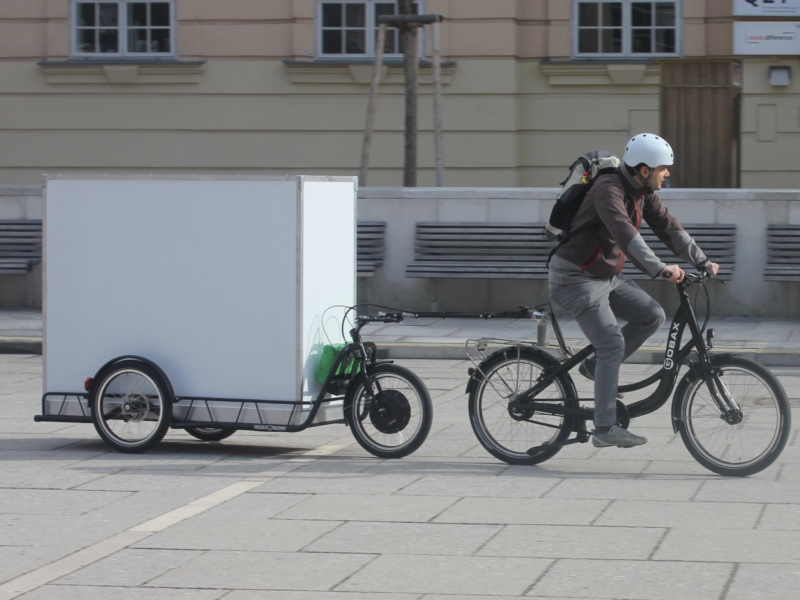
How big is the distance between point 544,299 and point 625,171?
7.42m

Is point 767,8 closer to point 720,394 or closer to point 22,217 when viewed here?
point 22,217

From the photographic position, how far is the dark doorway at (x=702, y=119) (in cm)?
1773

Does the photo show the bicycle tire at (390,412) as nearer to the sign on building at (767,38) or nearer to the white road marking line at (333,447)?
the white road marking line at (333,447)

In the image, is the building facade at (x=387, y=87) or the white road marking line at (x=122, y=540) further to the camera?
the building facade at (x=387, y=87)

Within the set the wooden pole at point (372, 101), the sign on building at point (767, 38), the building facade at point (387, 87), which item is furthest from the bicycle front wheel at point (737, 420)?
the sign on building at point (767, 38)

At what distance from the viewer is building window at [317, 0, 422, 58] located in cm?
1847

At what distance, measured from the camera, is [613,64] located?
59.2 feet

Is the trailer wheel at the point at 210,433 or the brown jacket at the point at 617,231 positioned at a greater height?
the brown jacket at the point at 617,231

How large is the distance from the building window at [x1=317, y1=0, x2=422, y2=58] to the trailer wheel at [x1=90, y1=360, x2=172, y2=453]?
38.6ft

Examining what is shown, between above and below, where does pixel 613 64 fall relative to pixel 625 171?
above

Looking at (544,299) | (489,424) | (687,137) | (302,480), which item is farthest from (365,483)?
(687,137)

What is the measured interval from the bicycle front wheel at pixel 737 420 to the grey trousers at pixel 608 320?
1.07ft

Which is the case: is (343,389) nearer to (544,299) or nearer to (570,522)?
(570,522)

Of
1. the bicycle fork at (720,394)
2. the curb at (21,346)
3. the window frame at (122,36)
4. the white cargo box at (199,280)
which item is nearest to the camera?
the bicycle fork at (720,394)
